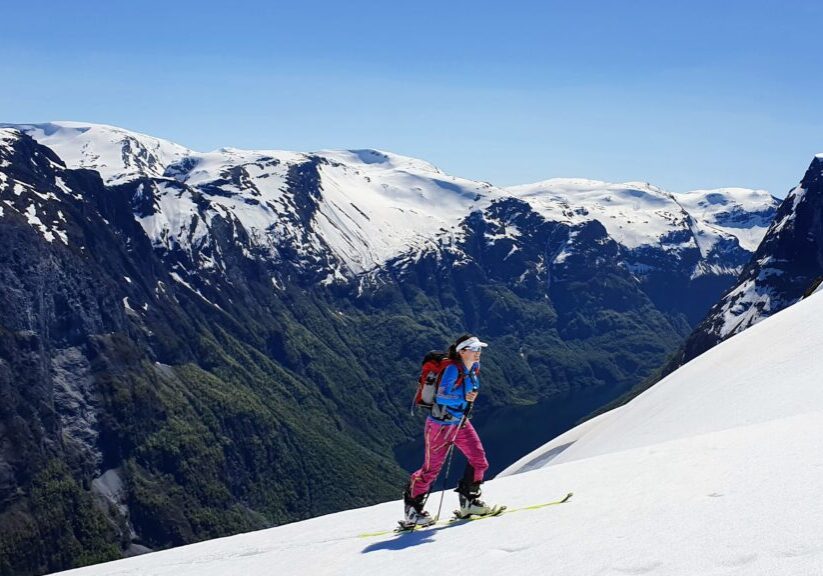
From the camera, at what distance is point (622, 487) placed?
655 inches

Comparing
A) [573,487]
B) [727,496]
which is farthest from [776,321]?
[727,496]

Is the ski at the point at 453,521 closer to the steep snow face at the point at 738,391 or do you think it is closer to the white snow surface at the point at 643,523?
the white snow surface at the point at 643,523

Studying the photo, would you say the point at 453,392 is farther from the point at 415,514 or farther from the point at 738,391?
the point at 738,391

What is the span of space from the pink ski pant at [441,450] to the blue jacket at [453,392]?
304 millimetres

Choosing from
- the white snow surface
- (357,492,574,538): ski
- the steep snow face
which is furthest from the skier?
the steep snow face

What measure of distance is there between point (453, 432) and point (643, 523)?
6049mm

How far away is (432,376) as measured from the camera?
1819 centimetres

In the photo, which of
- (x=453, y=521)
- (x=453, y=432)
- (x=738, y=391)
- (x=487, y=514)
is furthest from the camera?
(x=738, y=391)

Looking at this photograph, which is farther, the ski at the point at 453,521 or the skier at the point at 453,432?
the skier at the point at 453,432

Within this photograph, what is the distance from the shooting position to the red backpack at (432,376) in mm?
18047

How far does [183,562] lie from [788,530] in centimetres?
1429

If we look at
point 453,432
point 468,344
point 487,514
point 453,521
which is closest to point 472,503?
point 487,514

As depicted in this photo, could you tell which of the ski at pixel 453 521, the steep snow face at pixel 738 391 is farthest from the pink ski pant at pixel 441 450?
the steep snow face at pixel 738 391

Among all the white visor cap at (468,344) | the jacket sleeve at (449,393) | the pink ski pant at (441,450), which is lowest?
the pink ski pant at (441,450)
